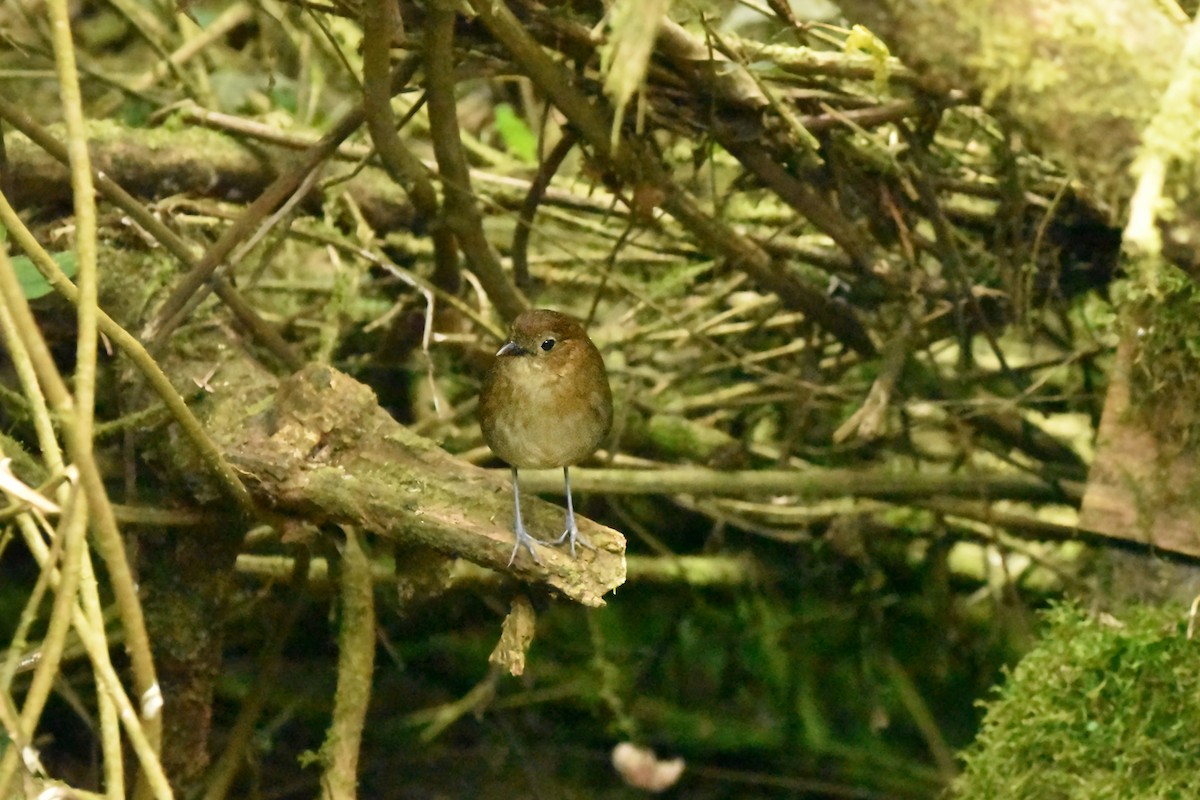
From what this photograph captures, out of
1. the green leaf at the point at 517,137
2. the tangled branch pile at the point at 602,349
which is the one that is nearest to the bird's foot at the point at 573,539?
the tangled branch pile at the point at 602,349

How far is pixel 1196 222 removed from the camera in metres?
1.12

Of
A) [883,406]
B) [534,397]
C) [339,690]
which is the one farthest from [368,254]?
[883,406]

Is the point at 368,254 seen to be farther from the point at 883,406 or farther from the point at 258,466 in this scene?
the point at 883,406

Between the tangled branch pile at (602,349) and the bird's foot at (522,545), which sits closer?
the bird's foot at (522,545)

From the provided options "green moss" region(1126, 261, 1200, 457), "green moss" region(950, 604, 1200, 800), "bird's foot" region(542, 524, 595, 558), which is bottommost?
"green moss" region(950, 604, 1200, 800)

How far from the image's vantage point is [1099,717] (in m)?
1.85

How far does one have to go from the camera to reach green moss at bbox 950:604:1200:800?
1.76 m

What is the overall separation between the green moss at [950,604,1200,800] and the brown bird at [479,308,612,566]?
33.0 inches

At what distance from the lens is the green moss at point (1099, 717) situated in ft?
5.78

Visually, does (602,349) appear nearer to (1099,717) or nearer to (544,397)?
(544,397)

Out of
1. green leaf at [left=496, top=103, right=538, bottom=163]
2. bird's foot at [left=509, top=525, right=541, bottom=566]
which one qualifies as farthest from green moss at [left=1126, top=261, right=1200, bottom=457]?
green leaf at [left=496, top=103, right=538, bottom=163]

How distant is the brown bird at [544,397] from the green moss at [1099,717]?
0.84m

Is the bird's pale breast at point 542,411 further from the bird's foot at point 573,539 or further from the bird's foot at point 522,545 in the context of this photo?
the bird's foot at point 522,545

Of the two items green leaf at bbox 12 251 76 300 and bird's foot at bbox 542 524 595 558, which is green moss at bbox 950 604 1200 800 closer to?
bird's foot at bbox 542 524 595 558
